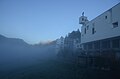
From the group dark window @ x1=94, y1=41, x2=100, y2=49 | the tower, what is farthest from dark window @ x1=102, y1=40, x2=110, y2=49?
the tower

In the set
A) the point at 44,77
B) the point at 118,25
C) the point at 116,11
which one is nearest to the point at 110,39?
the point at 118,25

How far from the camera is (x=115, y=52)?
63.3ft

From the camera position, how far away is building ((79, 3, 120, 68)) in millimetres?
19438

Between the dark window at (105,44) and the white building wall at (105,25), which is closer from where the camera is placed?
the white building wall at (105,25)

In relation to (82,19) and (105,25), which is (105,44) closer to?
(105,25)

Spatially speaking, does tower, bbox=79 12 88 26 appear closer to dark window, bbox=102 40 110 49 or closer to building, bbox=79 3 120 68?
building, bbox=79 3 120 68

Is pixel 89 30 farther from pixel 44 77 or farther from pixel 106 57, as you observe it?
pixel 44 77

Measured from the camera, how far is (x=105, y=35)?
21828 millimetres

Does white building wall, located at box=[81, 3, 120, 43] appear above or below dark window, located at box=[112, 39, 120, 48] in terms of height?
above

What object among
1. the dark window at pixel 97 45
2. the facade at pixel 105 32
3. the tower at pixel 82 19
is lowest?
the dark window at pixel 97 45

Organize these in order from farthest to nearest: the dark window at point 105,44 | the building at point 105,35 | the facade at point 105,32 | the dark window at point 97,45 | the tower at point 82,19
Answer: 1. the tower at point 82,19
2. the dark window at point 97,45
3. the dark window at point 105,44
4. the facade at point 105,32
5. the building at point 105,35

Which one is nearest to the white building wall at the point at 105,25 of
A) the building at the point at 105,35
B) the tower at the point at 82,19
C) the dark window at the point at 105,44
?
the building at the point at 105,35

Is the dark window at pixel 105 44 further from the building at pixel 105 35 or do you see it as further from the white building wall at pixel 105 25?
the white building wall at pixel 105 25

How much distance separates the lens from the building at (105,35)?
19.4 m
